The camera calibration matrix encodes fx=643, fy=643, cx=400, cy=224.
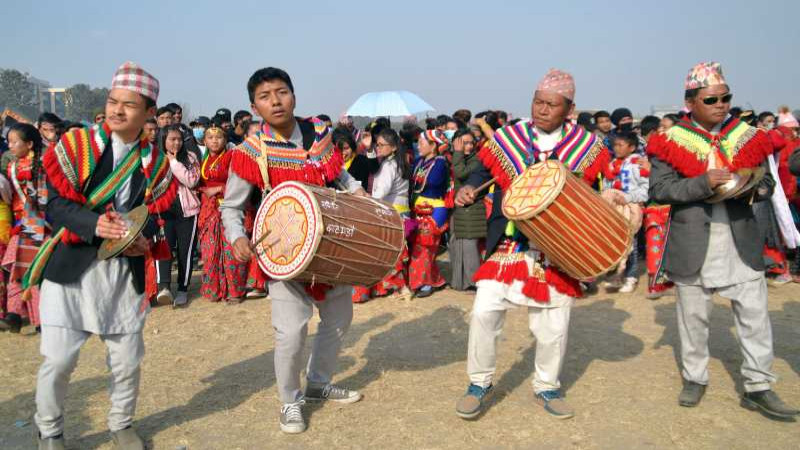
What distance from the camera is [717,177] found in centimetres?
379

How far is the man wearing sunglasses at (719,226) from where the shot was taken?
405 cm

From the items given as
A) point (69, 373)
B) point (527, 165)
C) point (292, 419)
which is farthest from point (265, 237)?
point (527, 165)

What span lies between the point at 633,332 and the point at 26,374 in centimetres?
529

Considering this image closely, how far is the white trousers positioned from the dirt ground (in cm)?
34

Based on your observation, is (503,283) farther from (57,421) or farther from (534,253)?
(57,421)

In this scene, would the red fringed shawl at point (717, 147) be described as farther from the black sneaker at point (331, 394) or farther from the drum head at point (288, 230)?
the black sneaker at point (331, 394)

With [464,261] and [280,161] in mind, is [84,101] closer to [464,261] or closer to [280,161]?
[464,261]

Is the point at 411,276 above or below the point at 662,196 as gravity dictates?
below

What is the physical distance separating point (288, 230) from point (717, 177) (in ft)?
8.28

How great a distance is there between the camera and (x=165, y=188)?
149 inches

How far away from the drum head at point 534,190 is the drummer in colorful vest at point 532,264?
26 cm

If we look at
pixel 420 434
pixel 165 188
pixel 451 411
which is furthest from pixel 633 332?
pixel 165 188

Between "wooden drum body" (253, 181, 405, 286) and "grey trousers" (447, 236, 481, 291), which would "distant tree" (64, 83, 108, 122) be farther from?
"wooden drum body" (253, 181, 405, 286)

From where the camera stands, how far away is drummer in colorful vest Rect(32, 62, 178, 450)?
3426 millimetres
